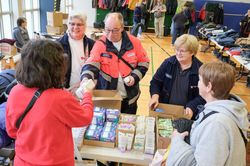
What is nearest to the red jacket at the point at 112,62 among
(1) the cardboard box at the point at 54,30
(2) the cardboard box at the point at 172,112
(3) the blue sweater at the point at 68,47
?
(3) the blue sweater at the point at 68,47

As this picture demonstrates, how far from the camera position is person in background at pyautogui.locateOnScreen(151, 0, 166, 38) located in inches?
456

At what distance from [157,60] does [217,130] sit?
6.54 metres

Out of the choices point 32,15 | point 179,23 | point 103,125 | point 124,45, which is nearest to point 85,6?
point 179,23

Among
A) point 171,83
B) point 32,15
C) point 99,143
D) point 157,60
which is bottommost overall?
point 157,60

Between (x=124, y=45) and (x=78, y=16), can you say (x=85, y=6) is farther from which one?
(x=124, y=45)

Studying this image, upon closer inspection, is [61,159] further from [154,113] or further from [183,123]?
[154,113]

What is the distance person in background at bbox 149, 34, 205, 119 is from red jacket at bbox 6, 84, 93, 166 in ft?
3.12

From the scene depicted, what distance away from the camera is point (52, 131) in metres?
1.33

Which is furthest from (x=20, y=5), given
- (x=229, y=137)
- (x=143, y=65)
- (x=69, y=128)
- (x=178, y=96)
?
(x=229, y=137)

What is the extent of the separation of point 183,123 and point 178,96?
32.5 inches

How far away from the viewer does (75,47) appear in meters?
2.47

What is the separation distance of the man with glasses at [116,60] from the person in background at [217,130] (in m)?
1.06

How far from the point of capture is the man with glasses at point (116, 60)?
232 cm

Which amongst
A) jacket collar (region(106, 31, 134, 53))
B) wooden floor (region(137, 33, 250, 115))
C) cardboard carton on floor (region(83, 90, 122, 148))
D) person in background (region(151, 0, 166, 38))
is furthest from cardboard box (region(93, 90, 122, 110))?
person in background (region(151, 0, 166, 38))
